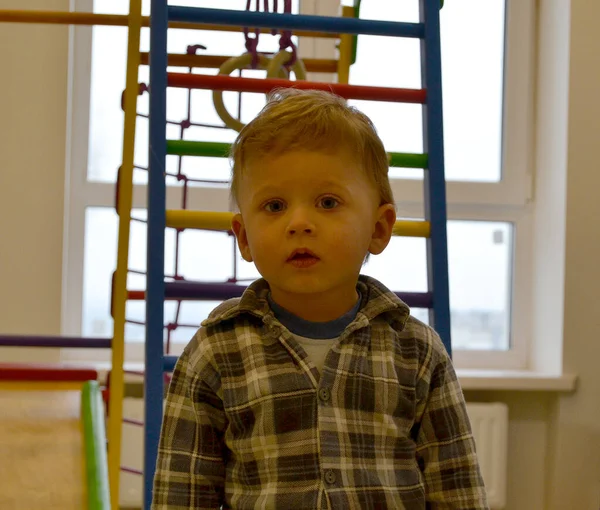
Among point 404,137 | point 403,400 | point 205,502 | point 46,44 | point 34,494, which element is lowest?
point 34,494

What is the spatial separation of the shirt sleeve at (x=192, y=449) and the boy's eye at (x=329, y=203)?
0.78 feet

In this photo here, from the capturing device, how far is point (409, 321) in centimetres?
105

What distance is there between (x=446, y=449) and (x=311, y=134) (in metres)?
0.42

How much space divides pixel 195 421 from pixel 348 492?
20cm

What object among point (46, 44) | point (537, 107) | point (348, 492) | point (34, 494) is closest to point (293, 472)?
point (348, 492)

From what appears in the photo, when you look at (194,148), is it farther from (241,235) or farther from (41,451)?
(41,451)

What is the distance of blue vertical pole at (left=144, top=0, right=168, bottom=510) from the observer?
1.36 metres

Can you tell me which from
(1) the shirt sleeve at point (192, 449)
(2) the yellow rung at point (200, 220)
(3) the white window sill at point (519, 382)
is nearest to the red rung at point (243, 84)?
(2) the yellow rung at point (200, 220)

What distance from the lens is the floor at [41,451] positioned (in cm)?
141

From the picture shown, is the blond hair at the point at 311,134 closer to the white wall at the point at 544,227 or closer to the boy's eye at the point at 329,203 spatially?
the boy's eye at the point at 329,203

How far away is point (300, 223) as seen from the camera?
0.95 metres

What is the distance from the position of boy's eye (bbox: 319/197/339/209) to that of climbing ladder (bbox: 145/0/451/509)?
504mm

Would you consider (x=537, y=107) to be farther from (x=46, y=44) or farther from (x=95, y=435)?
(x=95, y=435)

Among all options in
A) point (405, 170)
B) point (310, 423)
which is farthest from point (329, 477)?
point (405, 170)
